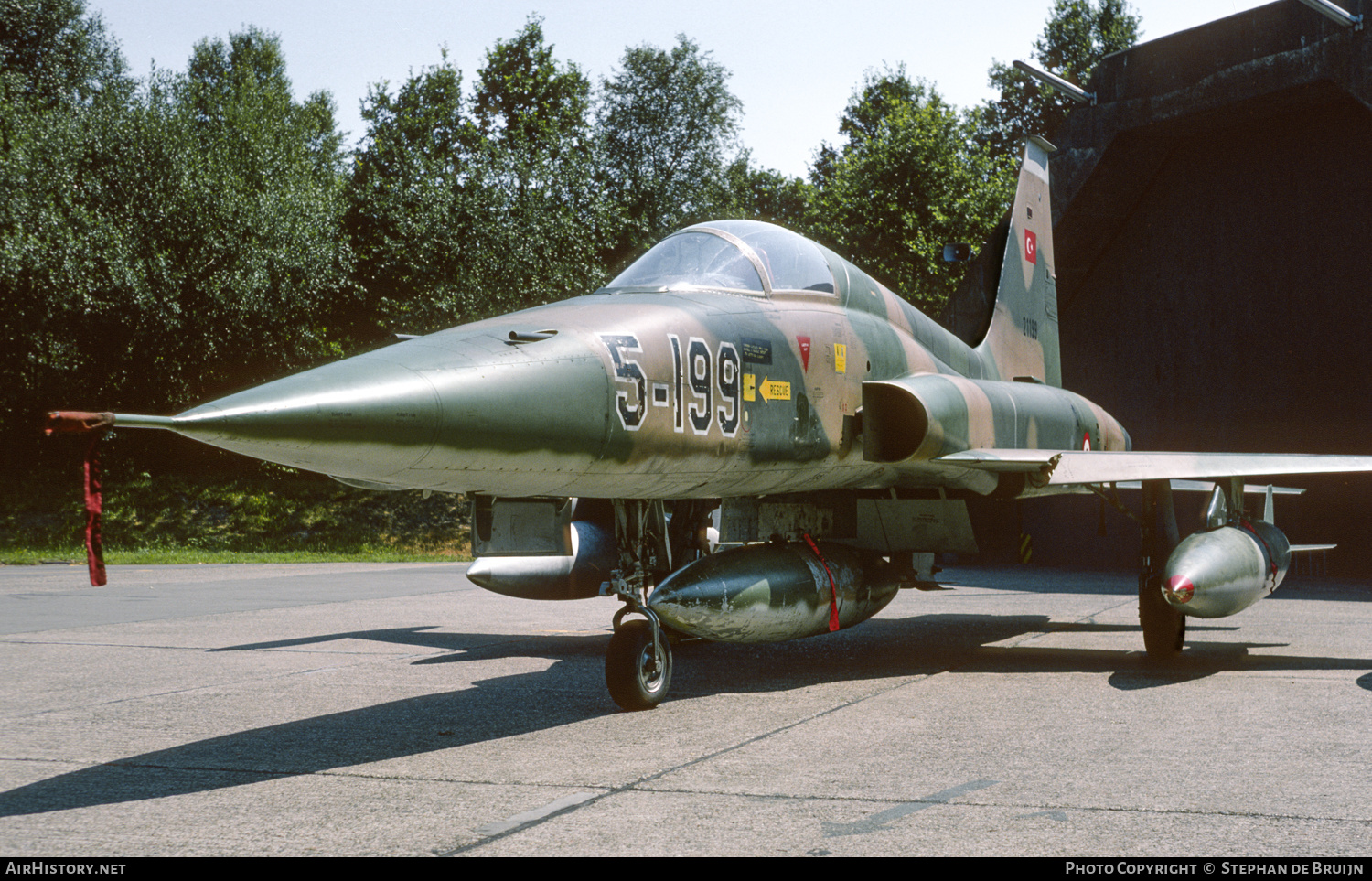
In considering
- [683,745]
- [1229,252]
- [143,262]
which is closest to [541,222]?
[143,262]

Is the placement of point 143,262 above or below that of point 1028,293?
above

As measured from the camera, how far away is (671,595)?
677 centimetres

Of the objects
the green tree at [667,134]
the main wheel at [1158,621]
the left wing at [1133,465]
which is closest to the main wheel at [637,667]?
the left wing at [1133,465]

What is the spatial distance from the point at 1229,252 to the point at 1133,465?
606 inches

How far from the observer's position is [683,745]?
5.73m

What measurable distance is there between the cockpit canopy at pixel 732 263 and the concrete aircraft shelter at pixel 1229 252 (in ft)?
38.3

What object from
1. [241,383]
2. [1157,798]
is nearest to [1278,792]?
[1157,798]

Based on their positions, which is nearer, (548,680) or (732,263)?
(732,263)

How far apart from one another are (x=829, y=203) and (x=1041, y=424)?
82.8 ft

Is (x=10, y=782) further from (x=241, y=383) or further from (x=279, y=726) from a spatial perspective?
(x=241, y=383)

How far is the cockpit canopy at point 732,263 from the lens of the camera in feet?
23.7

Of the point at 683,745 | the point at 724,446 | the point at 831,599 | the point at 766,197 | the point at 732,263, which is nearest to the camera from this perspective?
the point at 683,745

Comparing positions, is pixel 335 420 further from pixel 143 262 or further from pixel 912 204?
pixel 912 204

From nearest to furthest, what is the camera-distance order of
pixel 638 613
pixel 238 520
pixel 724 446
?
pixel 724 446
pixel 638 613
pixel 238 520
